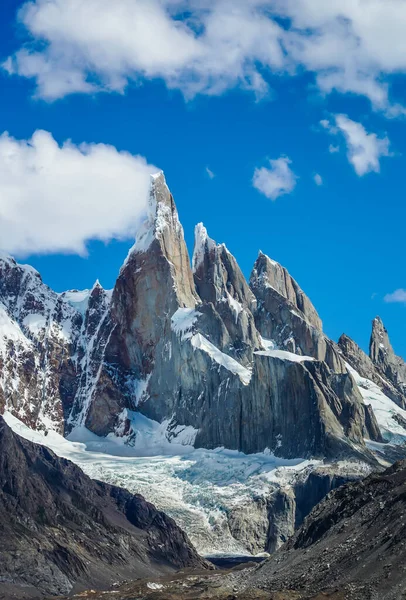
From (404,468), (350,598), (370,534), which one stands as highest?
(404,468)

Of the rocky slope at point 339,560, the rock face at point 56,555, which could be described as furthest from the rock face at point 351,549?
the rock face at point 56,555

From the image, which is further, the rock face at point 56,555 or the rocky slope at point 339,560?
the rock face at point 56,555

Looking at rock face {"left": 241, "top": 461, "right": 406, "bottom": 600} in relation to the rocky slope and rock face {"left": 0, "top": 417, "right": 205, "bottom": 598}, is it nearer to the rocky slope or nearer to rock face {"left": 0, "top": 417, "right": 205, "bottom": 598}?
the rocky slope

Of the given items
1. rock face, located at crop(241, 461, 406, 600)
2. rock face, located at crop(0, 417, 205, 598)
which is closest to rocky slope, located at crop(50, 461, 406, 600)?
rock face, located at crop(241, 461, 406, 600)

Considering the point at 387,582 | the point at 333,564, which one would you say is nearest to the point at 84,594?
the point at 333,564

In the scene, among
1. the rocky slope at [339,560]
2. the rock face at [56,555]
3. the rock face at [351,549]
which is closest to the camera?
the rock face at [351,549]

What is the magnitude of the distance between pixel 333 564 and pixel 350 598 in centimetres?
1126

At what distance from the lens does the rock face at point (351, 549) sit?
343ft

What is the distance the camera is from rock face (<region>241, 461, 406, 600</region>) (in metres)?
104

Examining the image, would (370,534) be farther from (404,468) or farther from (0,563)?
(0,563)

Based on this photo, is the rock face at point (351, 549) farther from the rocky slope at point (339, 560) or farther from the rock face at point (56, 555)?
the rock face at point (56, 555)

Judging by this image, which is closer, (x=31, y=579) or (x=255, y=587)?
(x=255, y=587)

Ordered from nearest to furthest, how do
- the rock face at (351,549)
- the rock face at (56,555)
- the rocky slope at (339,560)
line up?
the rock face at (351,549) → the rocky slope at (339,560) → the rock face at (56,555)

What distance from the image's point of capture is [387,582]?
102062 millimetres
